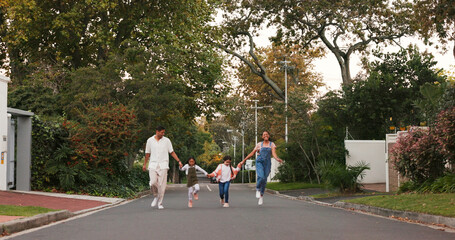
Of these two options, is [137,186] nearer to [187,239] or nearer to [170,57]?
[170,57]

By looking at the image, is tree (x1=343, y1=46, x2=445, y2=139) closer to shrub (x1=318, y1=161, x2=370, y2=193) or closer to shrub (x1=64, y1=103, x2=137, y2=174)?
shrub (x1=318, y1=161, x2=370, y2=193)

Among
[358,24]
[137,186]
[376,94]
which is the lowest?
[137,186]

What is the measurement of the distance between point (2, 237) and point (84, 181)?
1371 centimetres

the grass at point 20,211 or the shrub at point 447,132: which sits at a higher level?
the shrub at point 447,132

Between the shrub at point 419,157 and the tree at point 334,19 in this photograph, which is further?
the tree at point 334,19

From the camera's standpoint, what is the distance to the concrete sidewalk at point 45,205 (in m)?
10.1

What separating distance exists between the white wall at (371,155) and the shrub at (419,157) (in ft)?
36.5

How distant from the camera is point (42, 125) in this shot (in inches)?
862

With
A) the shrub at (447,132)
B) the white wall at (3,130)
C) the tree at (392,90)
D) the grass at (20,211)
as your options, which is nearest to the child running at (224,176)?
the grass at (20,211)

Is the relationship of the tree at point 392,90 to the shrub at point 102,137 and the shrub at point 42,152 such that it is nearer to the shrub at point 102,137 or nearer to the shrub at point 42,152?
the shrub at point 102,137

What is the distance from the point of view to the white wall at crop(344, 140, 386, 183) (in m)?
30.6

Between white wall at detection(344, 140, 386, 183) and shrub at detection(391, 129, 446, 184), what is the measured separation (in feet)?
36.5

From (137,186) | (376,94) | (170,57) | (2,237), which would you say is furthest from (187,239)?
(376,94)

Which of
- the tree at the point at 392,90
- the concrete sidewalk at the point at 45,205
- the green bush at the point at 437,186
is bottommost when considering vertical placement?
the concrete sidewalk at the point at 45,205
